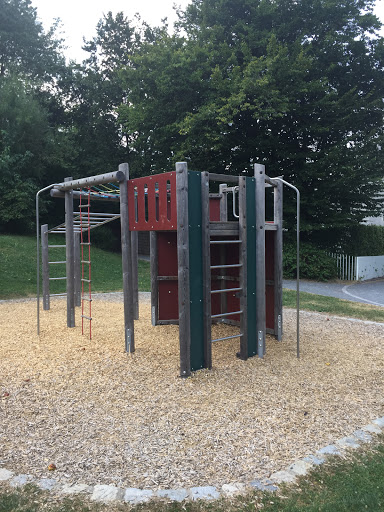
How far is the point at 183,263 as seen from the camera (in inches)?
186

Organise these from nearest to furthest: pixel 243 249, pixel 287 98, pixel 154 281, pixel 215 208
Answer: pixel 243 249 < pixel 154 281 < pixel 215 208 < pixel 287 98

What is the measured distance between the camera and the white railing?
16.9 metres

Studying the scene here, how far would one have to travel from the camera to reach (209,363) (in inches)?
198

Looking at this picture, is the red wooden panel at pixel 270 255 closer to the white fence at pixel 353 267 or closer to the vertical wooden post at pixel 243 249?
the vertical wooden post at pixel 243 249

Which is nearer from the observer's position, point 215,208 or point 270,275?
point 270,275

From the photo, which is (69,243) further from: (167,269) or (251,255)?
(251,255)

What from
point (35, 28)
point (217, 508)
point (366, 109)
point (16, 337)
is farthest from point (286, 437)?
point (35, 28)

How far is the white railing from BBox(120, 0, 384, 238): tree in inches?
55.9

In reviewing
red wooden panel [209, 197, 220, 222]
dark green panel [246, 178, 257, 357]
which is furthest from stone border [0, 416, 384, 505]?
red wooden panel [209, 197, 220, 222]

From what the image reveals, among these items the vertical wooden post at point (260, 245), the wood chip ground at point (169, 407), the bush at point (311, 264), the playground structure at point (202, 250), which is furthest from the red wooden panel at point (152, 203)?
the bush at point (311, 264)

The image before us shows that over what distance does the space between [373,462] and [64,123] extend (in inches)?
1096

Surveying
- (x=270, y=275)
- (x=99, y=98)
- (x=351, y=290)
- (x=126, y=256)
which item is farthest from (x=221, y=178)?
(x=99, y=98)

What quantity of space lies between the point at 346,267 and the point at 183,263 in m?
13.8

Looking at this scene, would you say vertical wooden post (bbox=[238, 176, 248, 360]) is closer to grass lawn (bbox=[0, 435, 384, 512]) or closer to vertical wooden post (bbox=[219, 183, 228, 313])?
vertical wooden post (bbox=[219, 183, 228, 313])
